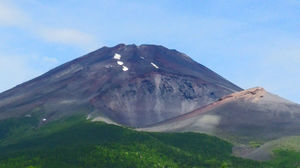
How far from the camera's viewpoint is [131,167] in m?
198

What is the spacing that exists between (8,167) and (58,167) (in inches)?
738

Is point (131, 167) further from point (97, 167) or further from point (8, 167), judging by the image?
point (8, 167)

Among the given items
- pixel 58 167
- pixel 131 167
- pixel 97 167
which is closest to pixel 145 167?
pixel 131 167

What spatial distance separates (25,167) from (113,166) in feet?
100

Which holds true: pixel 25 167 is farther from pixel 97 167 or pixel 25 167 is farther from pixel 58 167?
pixel 97 167

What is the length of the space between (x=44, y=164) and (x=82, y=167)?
13663mm

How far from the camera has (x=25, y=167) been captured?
196 m

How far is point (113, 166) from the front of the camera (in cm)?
19962

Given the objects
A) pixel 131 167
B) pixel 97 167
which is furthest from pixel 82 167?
pixel 131 167

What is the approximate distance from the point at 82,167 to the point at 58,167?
8.47 metres

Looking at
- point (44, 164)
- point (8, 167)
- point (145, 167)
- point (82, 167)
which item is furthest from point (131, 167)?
point (8, 167)

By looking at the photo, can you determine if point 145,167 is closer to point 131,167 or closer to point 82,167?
point 131,167

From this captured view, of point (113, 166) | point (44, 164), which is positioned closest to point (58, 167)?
point (44, 164)

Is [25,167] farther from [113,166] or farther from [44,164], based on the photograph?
[113,166]
